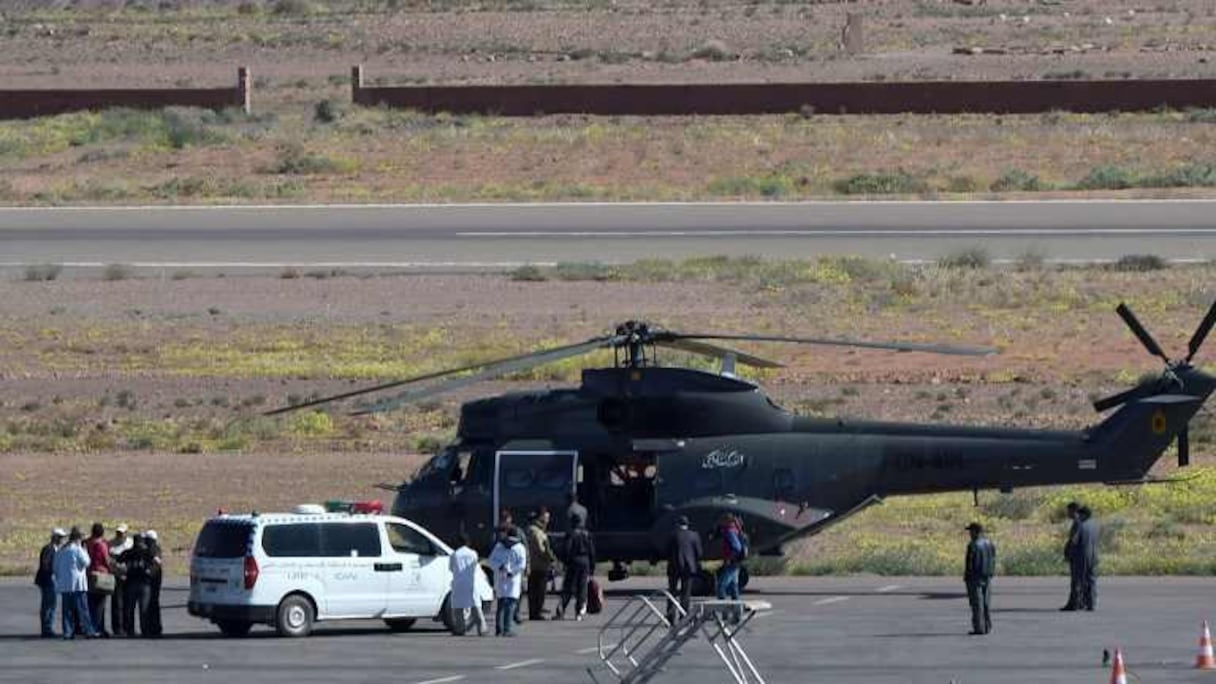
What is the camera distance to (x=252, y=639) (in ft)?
92.0

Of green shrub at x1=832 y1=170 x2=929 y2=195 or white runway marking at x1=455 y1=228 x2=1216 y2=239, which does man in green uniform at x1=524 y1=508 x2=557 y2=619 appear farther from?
green shrub at x1=832 y1=170 x2=929 y2=195

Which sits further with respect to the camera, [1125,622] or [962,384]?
[962,384]

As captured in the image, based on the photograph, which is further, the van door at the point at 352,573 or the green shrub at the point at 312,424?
the green shrub at the point at 312,424

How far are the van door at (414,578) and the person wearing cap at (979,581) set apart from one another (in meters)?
5.91

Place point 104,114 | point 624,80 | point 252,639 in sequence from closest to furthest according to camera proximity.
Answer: point 252,639, point 104,114, point 624,80

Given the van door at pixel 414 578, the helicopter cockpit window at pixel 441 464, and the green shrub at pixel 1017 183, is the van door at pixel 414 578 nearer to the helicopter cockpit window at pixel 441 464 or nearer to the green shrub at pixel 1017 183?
the helicopter cockpit window at pixel 441 464

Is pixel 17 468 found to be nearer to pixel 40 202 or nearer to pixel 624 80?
pixel 40 202

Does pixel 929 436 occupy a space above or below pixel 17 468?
above

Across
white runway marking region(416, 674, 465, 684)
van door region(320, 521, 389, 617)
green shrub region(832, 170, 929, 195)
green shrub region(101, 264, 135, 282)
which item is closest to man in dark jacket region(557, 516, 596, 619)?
van door region(320, 521, 389, 617)

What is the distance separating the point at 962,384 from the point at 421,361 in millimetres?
11504

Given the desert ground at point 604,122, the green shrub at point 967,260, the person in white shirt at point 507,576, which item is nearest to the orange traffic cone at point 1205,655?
the person in white shirt at point 507,576

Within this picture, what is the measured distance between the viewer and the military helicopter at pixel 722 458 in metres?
30.5

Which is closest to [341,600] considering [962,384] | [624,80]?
[962,384]

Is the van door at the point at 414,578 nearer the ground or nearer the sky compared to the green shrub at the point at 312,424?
nearer the sky
